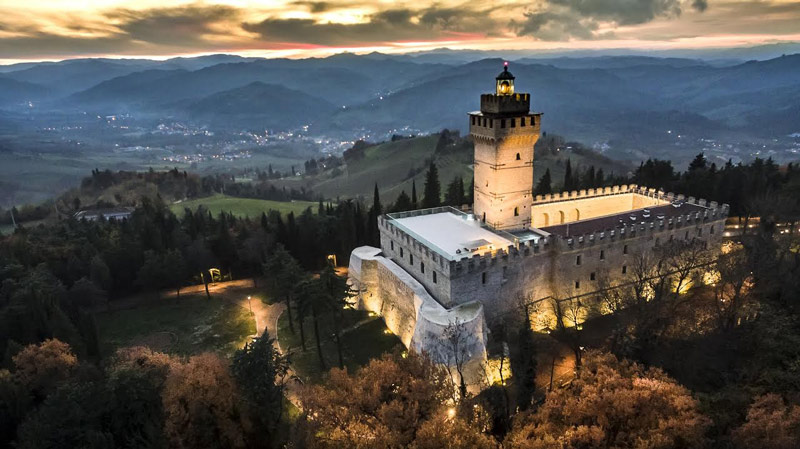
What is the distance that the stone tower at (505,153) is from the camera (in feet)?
140

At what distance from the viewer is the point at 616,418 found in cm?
2439

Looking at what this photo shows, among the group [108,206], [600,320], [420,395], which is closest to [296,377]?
[420,395]

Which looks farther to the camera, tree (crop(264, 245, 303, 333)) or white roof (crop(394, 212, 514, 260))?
tree (crop(264, 245, 303, 333))

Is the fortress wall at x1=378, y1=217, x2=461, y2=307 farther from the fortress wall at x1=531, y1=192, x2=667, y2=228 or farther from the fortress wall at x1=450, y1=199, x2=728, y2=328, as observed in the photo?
the fortress wall at x1=531, y1=192, x2=667, y2=228

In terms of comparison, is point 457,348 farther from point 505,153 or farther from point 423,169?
point 423,169

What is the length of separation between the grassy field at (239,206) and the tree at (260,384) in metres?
85.4

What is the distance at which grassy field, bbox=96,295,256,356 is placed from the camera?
4538cm

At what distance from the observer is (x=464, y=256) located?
124 ft

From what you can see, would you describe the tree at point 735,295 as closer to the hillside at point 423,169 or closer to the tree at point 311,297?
the tree at point 311,297

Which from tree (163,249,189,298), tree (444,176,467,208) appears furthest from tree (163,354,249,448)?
tree (444,176,467,208)

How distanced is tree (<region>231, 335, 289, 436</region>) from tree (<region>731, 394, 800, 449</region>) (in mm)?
24032

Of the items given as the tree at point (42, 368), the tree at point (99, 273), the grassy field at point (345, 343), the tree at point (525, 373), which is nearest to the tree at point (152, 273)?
the tree at point (99, 273)

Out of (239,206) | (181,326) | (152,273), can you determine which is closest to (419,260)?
(181,326)

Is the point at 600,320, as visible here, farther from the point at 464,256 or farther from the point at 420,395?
the point at 420,395
